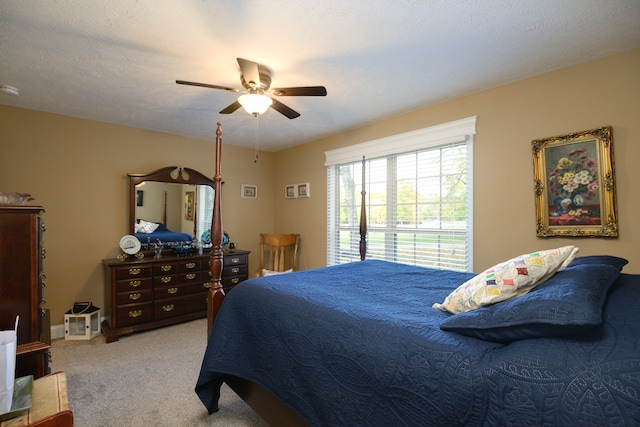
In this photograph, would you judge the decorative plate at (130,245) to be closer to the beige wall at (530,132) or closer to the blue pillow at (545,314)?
the beige wall at (530,132)

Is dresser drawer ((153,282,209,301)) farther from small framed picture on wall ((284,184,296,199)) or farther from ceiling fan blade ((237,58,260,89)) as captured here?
ceiling fan blade ((237,58,260,89))

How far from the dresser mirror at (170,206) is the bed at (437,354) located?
2597mm

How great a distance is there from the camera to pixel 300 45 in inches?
78.3

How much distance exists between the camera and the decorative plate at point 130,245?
347 centimetres

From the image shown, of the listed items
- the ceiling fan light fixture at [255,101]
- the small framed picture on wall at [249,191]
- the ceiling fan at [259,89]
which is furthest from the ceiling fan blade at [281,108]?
the small framed picture on wall at [249,191]

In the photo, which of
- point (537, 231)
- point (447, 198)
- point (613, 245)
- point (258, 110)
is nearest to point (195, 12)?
point (258, 110)

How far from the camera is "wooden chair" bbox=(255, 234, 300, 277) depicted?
437 cm

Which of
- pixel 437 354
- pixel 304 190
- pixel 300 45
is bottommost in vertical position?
pixel 437 354

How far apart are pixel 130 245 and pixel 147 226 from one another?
36cm

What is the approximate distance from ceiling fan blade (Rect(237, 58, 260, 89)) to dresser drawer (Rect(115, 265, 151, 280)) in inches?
94.6

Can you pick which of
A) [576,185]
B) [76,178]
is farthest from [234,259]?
[576,185]

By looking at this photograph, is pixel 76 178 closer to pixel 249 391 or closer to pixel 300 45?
pixel 300 45

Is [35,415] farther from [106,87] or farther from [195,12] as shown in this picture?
[106,87]

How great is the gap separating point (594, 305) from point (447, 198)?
2.25 m
